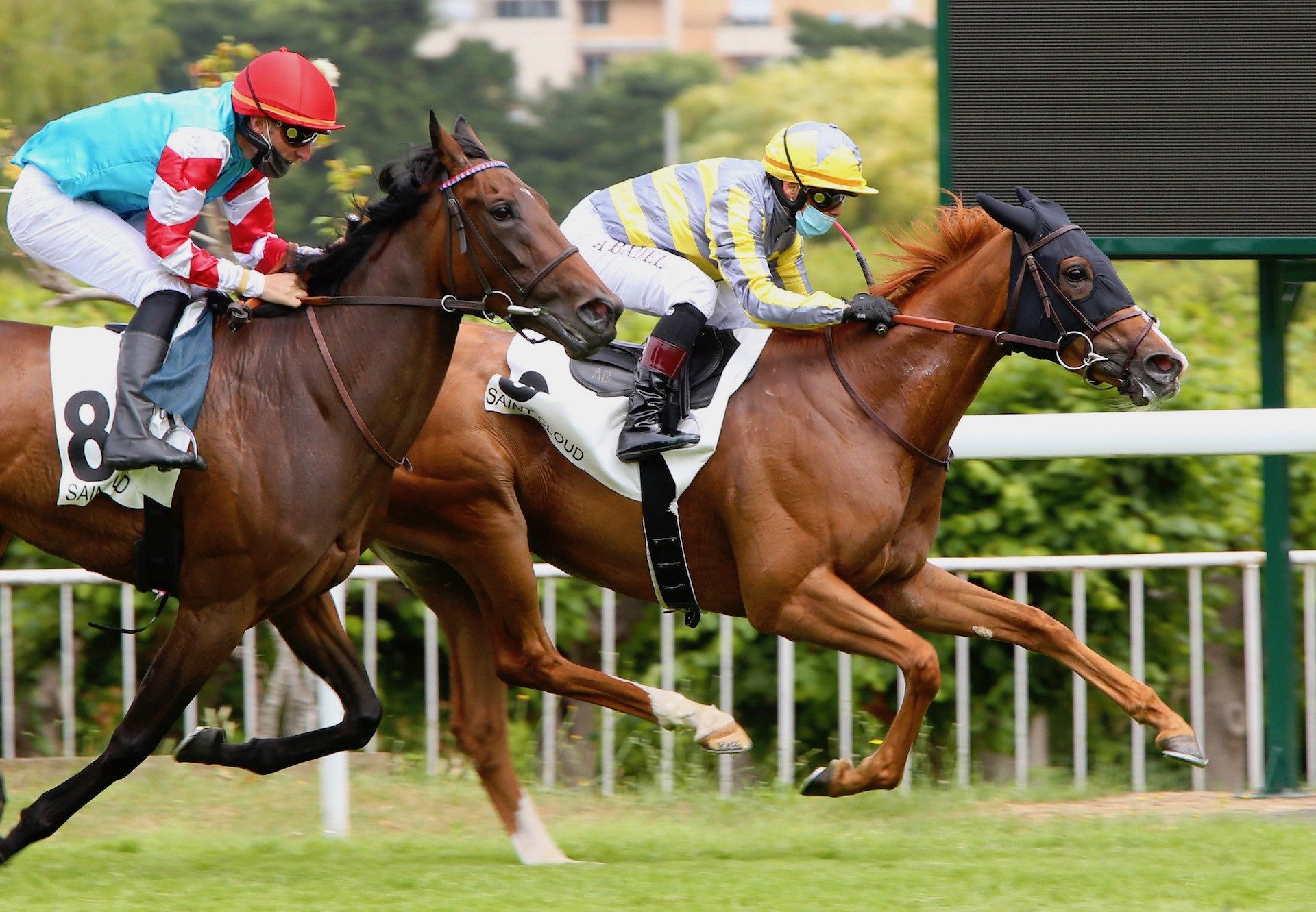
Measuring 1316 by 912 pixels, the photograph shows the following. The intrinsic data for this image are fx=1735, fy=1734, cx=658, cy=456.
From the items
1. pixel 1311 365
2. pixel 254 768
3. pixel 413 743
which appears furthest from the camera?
pixel 1311 365

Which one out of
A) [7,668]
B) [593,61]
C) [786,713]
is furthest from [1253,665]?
[593,61]

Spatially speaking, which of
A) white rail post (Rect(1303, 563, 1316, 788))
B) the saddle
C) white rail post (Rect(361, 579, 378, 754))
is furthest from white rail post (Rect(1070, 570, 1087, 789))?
Answer: white rail post (Rect(361, 579, 378, 754))

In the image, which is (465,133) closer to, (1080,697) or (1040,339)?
(1040,339)

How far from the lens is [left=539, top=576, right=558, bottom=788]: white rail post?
6.31m

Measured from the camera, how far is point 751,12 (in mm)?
82125

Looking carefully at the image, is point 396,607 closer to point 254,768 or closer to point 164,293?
point 254,768

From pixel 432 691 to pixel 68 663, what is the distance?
4.23 feet

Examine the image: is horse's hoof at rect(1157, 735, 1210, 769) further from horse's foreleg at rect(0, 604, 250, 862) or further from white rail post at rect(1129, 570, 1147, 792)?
horse's foreleg at rect(0, 604, 250, 862)

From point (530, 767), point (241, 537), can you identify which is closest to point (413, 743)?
point (530, 767)

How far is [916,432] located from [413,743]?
2.78m

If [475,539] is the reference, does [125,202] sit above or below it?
above

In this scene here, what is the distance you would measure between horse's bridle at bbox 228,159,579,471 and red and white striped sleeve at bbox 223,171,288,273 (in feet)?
0.94

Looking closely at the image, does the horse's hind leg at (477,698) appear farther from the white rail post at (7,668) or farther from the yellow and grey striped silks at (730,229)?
the white rail post at (7,668)

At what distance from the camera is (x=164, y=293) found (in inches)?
180
